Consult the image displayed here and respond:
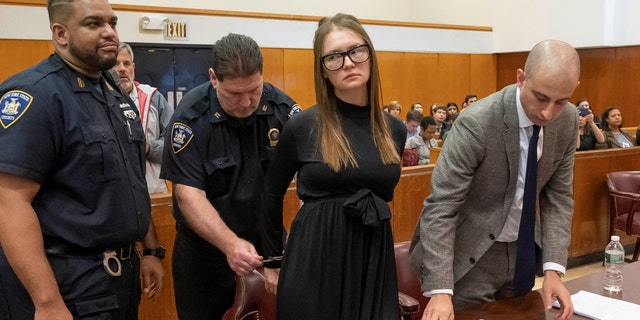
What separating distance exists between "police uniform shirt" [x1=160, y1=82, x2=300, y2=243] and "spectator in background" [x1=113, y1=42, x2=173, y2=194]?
1.42 metres

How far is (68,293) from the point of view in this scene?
5.55 feet

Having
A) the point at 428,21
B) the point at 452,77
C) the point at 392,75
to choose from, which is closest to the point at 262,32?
the point at 392,75

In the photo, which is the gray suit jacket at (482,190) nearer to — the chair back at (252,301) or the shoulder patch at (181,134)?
the chair back at (252,301)

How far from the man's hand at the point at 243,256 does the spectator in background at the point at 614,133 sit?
20.8 ft

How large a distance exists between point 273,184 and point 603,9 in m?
9.99

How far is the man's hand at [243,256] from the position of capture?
1.79m

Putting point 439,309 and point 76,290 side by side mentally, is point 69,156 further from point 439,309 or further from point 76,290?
point 439,309

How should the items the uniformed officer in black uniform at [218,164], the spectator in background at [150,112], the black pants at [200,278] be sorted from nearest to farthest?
1. the uniformed officer in black uniform at [218,164]
2. the black pants at [200,278]
3. the spectator in background at [150,112]

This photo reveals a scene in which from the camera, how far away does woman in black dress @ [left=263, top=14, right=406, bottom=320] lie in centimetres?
164

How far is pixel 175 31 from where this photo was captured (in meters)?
8.90

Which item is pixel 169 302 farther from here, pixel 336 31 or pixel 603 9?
pixel 603 9

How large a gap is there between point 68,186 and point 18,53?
7039mm

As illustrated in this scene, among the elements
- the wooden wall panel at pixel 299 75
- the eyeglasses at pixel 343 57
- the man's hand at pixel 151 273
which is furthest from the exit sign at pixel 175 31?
the eyeglasses at pixel 343 57

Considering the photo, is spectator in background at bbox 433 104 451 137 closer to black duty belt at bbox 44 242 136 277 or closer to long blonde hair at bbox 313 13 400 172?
long blonde hair at bbox 313 13 400 172
